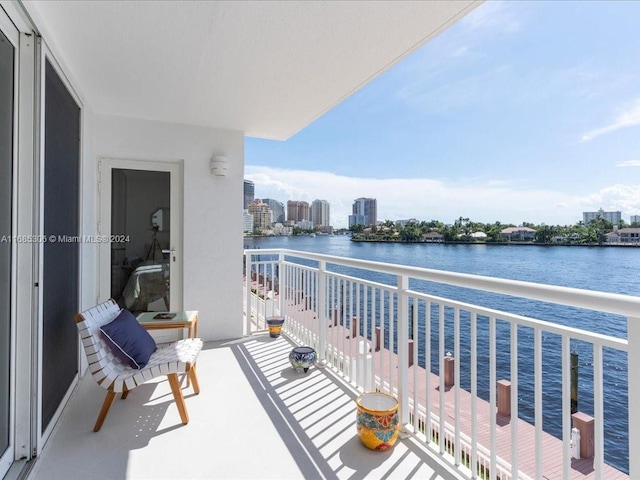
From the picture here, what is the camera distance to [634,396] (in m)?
1.08

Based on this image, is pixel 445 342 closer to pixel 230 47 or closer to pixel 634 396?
pixel 634 396

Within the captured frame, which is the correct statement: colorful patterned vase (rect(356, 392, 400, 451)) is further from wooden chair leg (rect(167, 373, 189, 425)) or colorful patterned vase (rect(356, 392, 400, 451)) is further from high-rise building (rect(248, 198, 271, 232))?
high-rise building (rect(248, 198, 271, 232))

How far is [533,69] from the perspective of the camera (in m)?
21.2

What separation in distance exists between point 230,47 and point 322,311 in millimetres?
2179

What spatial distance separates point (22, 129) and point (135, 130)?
1894 millimetres

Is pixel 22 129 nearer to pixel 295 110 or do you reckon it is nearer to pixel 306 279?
pixel 295 110

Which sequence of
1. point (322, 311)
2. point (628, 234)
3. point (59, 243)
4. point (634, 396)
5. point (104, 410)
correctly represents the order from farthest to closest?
point (628, 234), point (322, 311), point (59, 243), point (104, 410), point (634, 396)

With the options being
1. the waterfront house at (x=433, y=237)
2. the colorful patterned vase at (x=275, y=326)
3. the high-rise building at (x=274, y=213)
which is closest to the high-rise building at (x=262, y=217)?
the high-rise building at (x=274, y=213)

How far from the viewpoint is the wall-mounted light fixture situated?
384 cm

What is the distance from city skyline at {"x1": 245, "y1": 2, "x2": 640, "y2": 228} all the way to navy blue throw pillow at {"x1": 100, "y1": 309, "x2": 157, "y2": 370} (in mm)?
12550

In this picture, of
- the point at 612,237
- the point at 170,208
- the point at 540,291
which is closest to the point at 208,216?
the point at 170,208

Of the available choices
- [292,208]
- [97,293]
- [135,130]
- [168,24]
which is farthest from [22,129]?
[292,208]

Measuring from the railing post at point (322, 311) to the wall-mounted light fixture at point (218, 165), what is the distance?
5.30 ft

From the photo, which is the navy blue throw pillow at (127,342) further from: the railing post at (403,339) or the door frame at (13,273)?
the railing post at (403,339)
